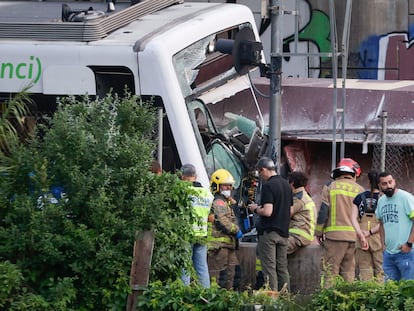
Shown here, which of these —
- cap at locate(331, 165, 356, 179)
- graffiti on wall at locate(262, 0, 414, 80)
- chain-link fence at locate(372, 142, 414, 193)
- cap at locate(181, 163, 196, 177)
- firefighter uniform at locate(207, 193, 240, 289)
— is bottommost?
firefighter uniform at locate(207, 193, 240, 289)

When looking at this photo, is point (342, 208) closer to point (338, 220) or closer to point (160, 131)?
point (338, 220)

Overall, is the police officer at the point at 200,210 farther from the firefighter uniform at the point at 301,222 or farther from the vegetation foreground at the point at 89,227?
the vegetation foreground at the point at 89,227

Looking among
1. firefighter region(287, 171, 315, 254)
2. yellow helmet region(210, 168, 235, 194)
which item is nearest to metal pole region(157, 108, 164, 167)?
yellow helmet region(210, 168, 235, 194)

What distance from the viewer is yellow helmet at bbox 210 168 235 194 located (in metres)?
11.7

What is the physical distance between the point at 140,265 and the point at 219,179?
3758 mm

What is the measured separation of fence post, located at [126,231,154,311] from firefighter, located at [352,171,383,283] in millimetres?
4611

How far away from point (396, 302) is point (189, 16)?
5.77 m

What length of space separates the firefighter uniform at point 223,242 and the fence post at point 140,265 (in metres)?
3.70

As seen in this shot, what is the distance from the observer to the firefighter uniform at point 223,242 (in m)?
11.9

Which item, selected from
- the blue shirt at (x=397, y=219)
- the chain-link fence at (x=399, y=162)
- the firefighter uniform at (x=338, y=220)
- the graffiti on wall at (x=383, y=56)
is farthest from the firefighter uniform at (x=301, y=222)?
the graffiti on wall at (x=383, y=56)

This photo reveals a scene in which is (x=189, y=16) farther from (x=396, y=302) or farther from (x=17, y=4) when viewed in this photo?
(x=396, y=302)

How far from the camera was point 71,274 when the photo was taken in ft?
26.6

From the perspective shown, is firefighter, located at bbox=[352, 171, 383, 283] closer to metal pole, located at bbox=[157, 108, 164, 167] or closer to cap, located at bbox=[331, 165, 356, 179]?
cap, located at bbox=[331, 165, 356, 179]

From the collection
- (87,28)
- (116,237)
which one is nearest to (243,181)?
(87,28)
